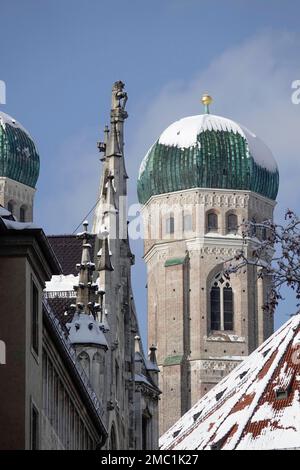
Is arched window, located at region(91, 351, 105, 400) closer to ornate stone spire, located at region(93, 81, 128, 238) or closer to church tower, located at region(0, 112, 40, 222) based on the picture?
ornate stone spire, located at region(93, 81, 128, 238)

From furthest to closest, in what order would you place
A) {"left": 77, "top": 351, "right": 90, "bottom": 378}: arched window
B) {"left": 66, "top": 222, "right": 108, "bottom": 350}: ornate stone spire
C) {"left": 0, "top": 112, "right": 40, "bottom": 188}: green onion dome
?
{"left": 0, "top": 112, "right": 40, "bottom": 188}: green onion dome → {"left": 77, "top": 351, "right": 90, "bottom": 378}: arched window → {"left": 66, "top": 222, "right": 108, "bottom": 350}: ornate stone spire

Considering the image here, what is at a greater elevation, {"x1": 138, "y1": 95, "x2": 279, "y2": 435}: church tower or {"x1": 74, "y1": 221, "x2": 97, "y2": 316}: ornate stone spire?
{"x1": 138, "y1": 95, "x2": 279, "y2": 435}: church tower

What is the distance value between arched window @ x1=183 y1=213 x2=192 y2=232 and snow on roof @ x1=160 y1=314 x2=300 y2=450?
40094 mm

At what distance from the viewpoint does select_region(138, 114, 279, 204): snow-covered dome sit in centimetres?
12750

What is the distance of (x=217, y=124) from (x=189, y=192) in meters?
4.18

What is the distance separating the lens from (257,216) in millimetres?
128375

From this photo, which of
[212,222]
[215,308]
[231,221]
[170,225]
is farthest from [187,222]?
[215,308]

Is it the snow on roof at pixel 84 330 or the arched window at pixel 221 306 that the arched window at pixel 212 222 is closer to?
the arched window at pixel 221 306

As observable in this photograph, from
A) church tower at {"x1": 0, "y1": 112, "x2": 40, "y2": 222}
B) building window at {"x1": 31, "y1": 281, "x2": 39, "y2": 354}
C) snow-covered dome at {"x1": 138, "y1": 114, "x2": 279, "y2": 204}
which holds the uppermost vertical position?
snow-covered dome at {"x1": 138, "y1": 114, "x2": 279, "y2": 204}

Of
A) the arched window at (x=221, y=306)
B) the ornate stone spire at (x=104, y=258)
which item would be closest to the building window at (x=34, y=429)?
the ornate stone spire at (x=104, y=258)

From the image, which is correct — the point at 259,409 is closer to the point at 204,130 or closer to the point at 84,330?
the point at 84,330

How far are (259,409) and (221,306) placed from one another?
4755 centimetres

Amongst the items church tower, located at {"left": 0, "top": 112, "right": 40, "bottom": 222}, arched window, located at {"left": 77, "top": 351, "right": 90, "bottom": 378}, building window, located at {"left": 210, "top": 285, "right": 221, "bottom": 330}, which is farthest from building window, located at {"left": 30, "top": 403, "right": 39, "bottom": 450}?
building window, located at {"left": 210, "top": 285, "right": 221, "bottom": 330}

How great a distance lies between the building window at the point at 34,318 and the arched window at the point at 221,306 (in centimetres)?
9447
